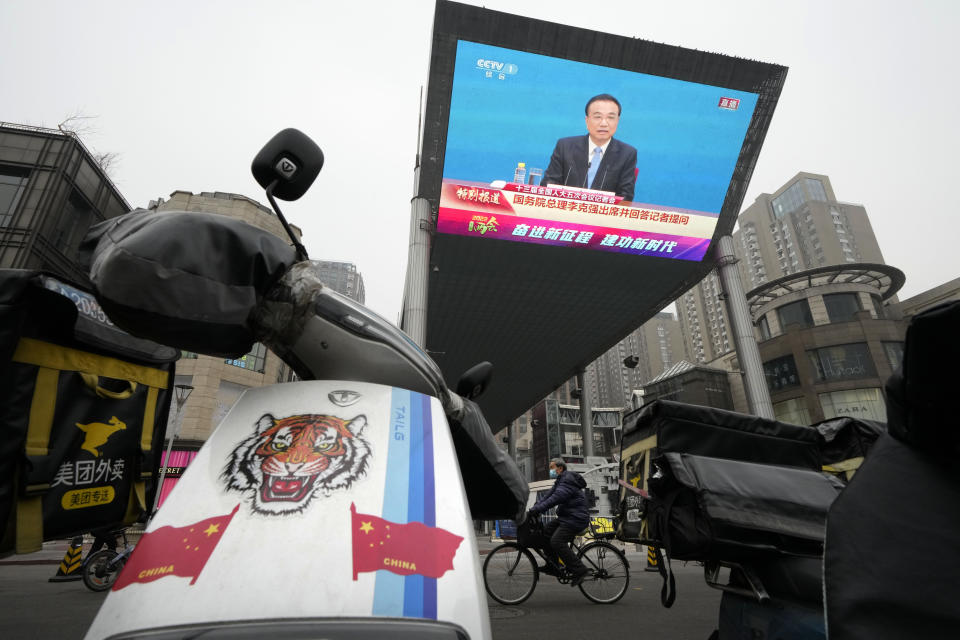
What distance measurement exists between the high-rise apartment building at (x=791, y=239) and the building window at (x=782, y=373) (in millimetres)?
27954

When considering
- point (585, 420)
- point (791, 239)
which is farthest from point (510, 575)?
point (791, 239)

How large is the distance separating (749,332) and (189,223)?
1721 cm

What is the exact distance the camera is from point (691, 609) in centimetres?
457

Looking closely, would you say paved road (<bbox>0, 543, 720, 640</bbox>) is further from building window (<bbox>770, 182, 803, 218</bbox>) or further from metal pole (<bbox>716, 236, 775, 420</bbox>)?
building window (<bbox>770, 182, 803, 218</bbox>)

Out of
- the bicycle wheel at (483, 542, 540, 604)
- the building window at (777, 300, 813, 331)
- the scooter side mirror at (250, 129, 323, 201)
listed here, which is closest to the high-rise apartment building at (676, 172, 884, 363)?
the building window at (777, 300, 813, 331)

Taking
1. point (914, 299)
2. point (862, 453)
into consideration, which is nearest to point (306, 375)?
point (862, 453)

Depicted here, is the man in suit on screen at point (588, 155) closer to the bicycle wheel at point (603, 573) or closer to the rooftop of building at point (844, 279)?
the bicycle wheel at point (603, 573)

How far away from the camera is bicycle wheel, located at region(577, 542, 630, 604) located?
Answer: 527cm

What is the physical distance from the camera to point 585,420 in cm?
2345

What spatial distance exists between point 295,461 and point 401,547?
39 cm

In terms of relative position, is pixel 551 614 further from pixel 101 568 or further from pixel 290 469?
pixel 101 568

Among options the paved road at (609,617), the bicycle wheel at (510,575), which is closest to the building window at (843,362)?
the paved road at (609,617)

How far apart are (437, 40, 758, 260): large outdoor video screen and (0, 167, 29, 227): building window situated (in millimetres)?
15012

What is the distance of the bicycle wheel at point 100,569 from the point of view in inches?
237
